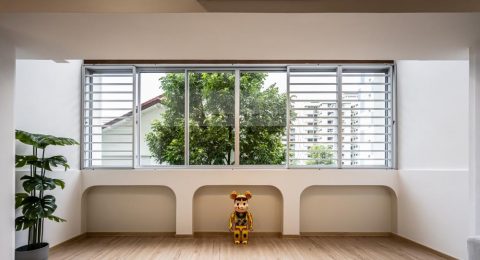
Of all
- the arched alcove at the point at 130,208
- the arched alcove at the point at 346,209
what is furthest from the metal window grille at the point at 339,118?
the arched alcove at the point at 130,208

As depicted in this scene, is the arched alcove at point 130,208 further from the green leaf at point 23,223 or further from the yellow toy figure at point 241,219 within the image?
the green leaf at point 23,223

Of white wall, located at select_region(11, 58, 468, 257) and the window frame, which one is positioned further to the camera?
the window frame

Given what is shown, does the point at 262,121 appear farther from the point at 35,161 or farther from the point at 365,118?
the point at 35,161

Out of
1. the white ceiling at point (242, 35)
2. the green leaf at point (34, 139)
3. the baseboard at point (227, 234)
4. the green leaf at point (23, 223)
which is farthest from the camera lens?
the baseboard at point (227, 234)

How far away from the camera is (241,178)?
4695 mm

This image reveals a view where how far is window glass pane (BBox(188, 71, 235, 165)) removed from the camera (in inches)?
195

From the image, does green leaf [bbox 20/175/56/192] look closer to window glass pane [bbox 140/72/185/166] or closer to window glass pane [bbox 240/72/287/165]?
window glass pane [bbox 140/72/185/166]

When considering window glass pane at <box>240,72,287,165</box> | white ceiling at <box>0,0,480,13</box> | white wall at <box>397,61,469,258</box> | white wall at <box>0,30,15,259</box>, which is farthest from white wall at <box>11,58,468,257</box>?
white ceiling at <box>0,0,480,13</box>

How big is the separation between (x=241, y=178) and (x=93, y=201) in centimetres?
218

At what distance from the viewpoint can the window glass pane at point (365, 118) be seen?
4.92 meters

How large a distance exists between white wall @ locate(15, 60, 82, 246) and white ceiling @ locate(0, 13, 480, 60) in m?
0.66

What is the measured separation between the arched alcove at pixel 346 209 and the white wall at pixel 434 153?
0.87ft

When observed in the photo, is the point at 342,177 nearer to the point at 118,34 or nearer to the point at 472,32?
the point at 472,32

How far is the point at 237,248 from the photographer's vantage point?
4.21 meters
